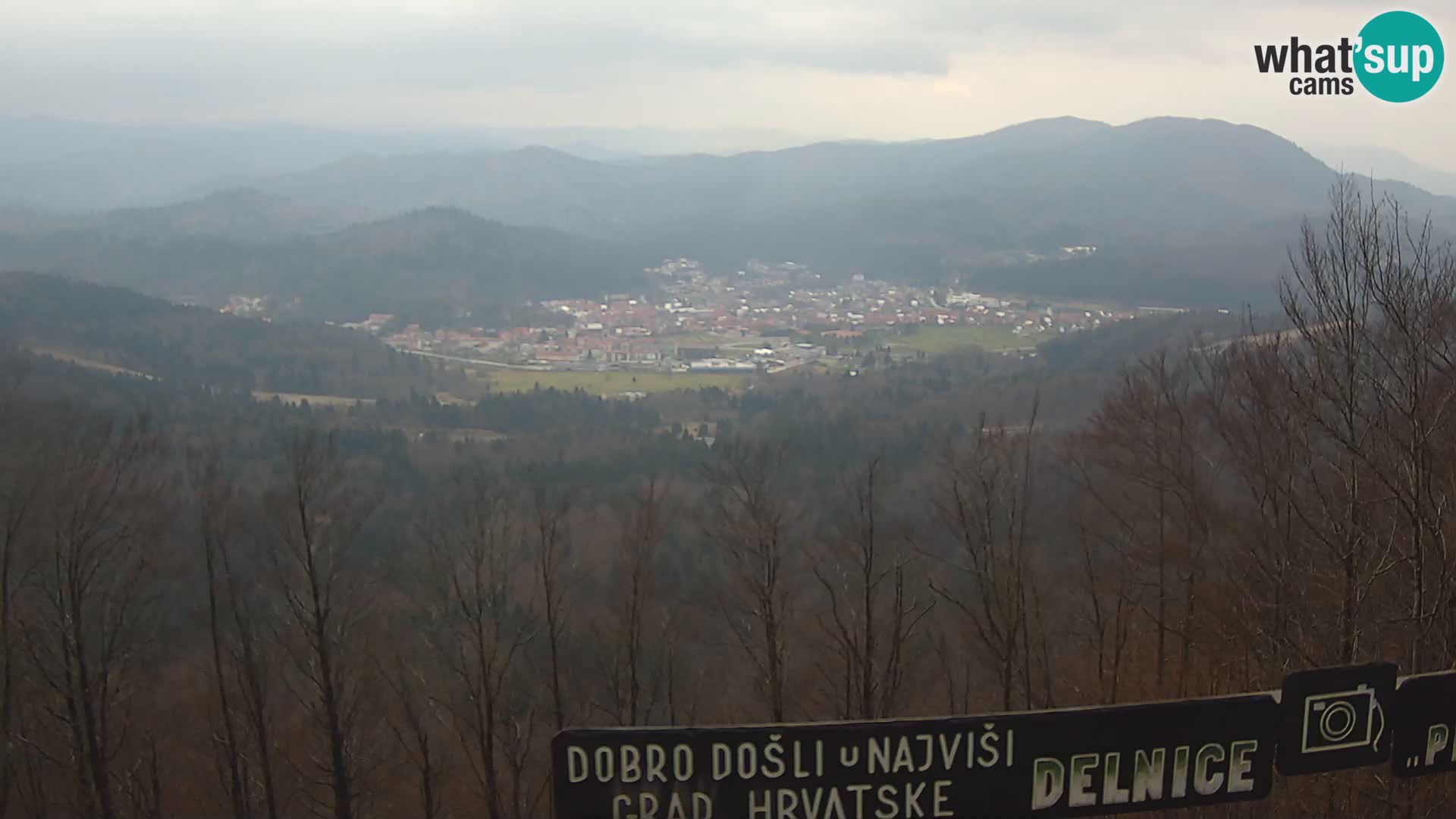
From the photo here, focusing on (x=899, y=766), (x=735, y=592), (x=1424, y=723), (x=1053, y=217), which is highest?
(x=1053, y=217)

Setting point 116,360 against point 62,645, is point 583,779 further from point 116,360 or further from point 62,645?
point 116,360

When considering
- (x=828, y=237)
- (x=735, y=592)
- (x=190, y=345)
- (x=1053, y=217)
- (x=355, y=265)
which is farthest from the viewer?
(x=828, y=237)

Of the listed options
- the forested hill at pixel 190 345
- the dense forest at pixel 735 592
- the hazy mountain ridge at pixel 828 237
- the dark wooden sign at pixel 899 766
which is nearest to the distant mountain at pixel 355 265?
the hazy mountain ridge at pixel 828 237

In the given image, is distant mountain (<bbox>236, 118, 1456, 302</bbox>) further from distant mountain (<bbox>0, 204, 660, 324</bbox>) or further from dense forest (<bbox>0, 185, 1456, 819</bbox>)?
dense forest (<bbox>0, 185, 1456, 819</bbox>)

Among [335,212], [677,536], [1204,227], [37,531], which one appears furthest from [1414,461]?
[335,212]


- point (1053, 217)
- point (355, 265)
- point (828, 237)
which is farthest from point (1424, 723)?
point (828, 237)

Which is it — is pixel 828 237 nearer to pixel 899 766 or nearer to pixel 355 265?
pixel 355 265
